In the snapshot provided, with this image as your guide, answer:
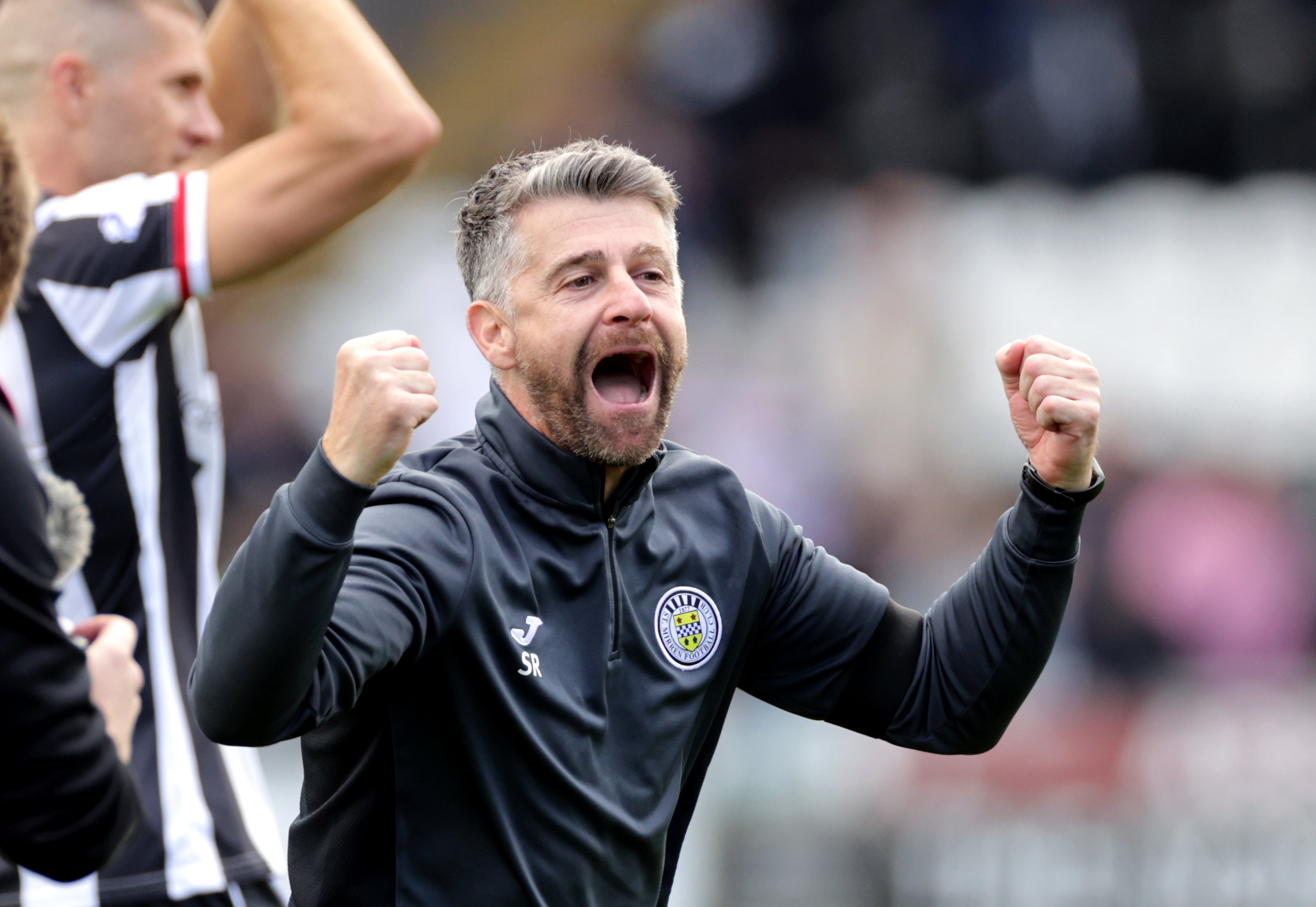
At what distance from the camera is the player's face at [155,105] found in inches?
131

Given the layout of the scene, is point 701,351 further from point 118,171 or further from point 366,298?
point 118,171

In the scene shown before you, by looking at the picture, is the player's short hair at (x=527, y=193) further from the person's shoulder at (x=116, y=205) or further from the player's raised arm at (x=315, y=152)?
the person's shoulder at (x=116, y=205)

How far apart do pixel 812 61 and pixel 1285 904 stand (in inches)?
217

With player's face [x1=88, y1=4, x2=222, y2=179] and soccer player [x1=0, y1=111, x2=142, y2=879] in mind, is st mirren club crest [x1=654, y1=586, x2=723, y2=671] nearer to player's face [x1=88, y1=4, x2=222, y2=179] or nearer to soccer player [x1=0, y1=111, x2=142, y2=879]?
soccer player [x1=0, y1=111, x2=142, y2=879]

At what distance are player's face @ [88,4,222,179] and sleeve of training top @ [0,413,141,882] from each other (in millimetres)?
1539

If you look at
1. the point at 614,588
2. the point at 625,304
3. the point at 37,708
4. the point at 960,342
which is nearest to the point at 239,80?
the point at 625,304

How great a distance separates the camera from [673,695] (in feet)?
8.58

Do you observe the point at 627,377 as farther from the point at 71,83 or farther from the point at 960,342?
the point at 960,342

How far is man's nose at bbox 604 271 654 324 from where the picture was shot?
264 cm

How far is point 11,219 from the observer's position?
1979 millimetres

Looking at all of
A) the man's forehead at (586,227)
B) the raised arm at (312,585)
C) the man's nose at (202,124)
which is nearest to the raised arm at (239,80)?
the man's nose at (202,124)

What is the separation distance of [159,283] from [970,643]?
67.2 inches

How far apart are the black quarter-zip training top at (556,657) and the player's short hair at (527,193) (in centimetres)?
25

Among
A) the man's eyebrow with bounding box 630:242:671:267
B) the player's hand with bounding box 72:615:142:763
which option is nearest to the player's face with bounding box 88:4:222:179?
the player's hand with bounding box 72:615:142:763
